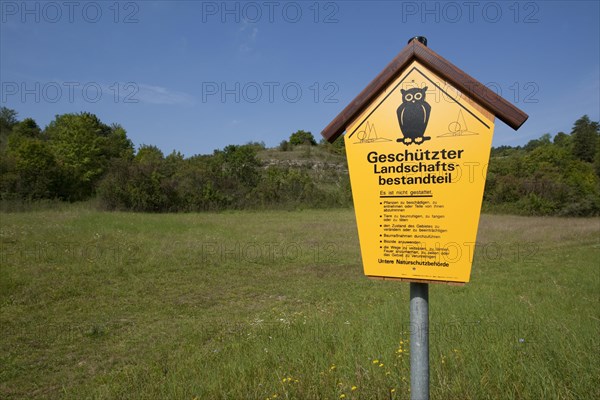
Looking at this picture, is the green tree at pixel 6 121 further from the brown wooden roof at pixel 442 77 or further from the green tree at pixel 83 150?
the brown wooden roof at pixel 442 77

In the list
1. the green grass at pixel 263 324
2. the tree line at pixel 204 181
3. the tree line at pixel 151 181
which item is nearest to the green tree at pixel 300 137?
the tree line at pixel 204 181

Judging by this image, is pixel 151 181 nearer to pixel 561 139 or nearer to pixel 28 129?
pixel 28 129

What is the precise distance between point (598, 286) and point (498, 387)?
266 inches

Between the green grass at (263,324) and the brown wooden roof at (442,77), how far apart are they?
2.00 metres

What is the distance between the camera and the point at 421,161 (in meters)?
2.00

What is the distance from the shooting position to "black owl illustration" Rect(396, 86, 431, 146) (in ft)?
6.59

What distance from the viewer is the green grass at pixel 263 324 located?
10.7 feet

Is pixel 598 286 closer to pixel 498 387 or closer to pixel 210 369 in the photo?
pixel 498 387

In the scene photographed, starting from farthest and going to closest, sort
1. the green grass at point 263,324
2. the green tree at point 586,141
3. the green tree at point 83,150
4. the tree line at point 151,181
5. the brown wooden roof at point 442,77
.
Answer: the green tree at point 586,141 < the green tree at point 83,150 < the tree line at point 151,181 < the green grass at point 263,324 < the brown wooden roof at point 442,77

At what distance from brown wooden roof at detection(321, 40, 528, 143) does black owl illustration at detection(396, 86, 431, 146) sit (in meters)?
0.13

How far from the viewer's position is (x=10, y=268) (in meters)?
9.32

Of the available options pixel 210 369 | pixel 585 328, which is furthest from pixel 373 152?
pixel 585 328

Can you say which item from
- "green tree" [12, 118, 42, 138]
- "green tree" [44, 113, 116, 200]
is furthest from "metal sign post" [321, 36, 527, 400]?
"green tree" [12, 118, 42, 138]

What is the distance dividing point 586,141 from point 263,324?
8698 centimetres
